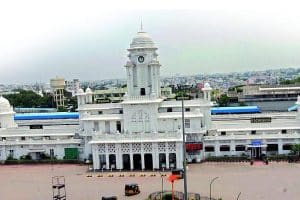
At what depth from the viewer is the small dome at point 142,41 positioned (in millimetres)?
47881

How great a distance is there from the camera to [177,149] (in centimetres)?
4256

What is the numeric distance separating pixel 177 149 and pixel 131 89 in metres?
9.07

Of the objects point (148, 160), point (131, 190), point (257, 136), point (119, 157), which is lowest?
point (131, 190)

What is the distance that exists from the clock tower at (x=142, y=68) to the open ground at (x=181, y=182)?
910cm

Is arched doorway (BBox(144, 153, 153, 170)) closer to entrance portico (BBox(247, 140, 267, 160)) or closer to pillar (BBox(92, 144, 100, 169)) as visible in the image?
pillar (BBox(92, 144, 100, 169))

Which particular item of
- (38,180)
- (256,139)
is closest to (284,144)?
(256,139)

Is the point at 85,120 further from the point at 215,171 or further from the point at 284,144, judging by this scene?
the point at 284,144

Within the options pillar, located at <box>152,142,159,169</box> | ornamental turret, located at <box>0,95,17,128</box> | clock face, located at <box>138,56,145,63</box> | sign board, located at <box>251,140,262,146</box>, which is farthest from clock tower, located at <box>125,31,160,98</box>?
ornamental turret, located at <box>0,95,17,128</box>

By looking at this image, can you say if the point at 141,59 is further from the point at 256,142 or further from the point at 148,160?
the point at 256,142

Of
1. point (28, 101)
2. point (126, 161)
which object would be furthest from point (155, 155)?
point (28, 101)

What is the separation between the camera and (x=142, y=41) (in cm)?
4809

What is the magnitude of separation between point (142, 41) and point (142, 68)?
8.45 feet

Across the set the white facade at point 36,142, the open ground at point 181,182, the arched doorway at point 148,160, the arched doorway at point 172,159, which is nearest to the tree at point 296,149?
the open ground at point 181,182

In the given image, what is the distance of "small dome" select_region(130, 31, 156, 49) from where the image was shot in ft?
157
